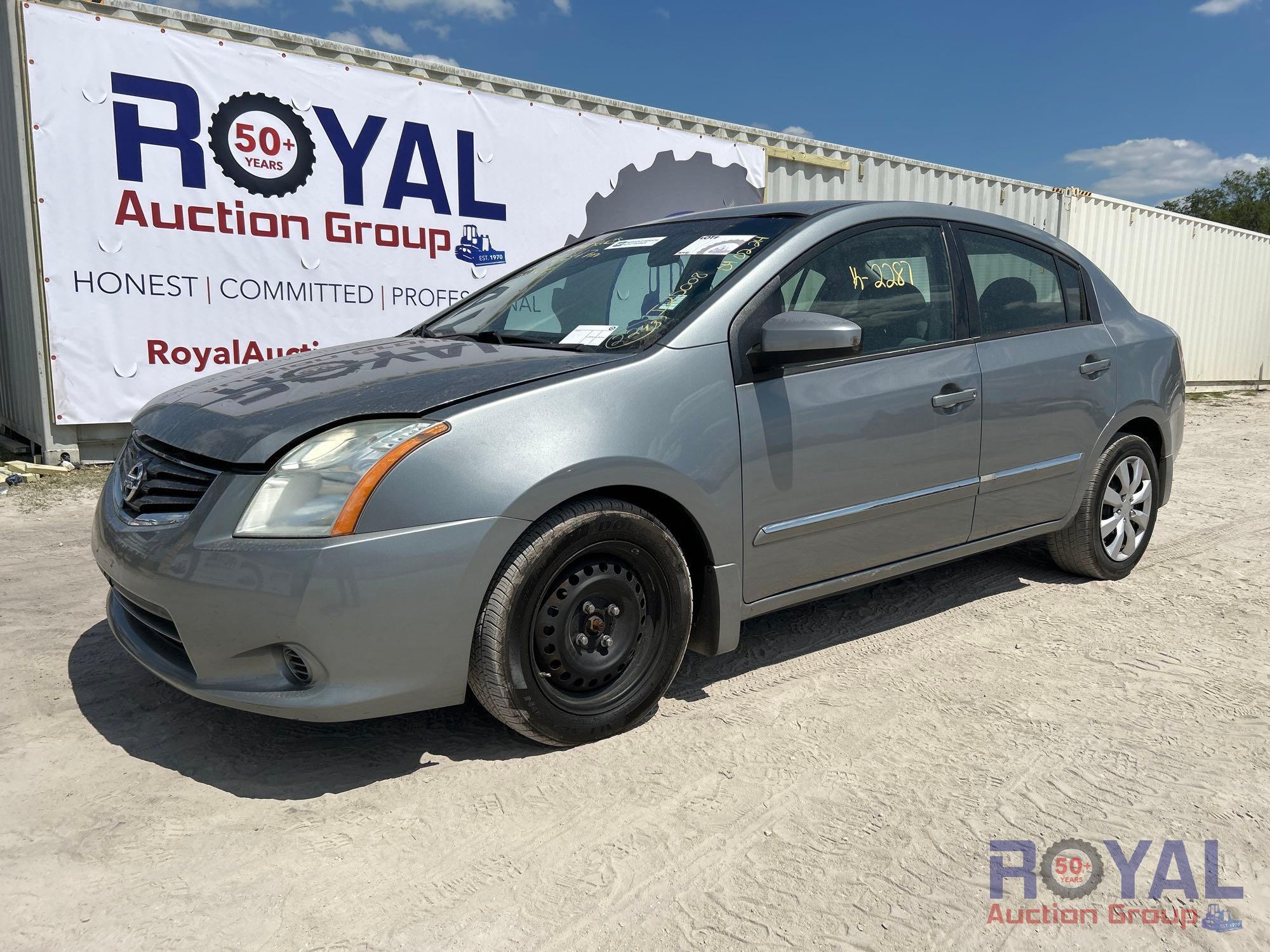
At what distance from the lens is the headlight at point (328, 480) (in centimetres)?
235

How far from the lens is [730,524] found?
292cm

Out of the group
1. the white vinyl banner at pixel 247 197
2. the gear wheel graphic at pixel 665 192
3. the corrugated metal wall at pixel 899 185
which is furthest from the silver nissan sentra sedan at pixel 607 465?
the corrugated metal wall at pixel 899 185

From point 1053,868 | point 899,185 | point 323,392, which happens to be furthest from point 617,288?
point 899,185

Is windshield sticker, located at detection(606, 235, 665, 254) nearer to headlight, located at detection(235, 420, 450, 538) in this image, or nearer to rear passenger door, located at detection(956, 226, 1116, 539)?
rear passenger door, located at detection(956, 226, 1116, 539)

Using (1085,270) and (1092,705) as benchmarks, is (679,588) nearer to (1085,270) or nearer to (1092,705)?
(1092,705)

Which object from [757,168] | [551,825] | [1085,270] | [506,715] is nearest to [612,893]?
[551,825]

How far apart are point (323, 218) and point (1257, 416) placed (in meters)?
11.9

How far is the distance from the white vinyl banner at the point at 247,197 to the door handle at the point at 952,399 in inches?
217

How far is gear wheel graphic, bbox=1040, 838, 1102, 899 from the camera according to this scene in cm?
213

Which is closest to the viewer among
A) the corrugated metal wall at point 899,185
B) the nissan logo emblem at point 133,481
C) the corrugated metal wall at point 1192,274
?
the nissan logo emblem at point 133,481

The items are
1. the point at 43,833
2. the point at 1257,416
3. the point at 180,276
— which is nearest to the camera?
the point at 43,833

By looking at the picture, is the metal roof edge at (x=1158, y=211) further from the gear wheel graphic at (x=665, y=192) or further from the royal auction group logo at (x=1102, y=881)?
the royal auction group logo at (x=1102, y=881)

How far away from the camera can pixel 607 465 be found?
2.62 metres

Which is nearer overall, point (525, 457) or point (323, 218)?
point (525, 457)
